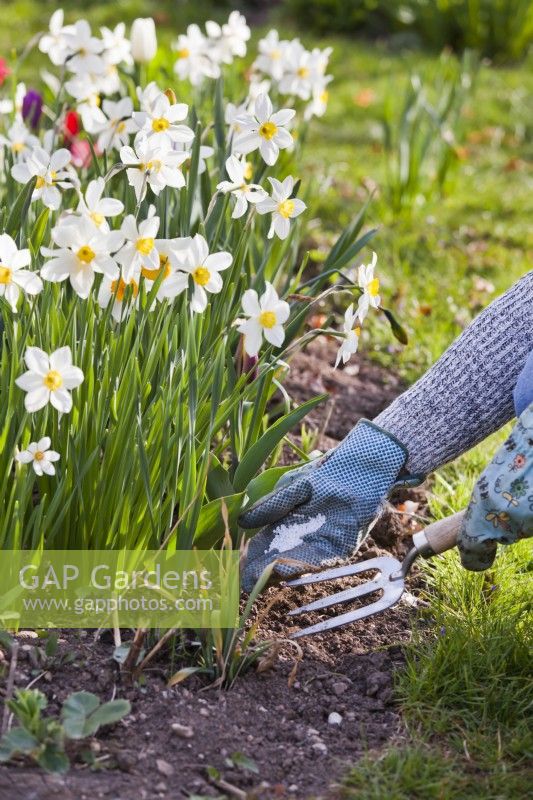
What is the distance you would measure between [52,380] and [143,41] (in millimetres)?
1501

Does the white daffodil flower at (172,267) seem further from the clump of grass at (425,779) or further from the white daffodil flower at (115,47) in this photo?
the white daffodil flower at (115,47)

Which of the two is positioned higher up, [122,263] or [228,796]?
[122,263]

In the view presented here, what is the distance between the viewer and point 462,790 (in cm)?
151

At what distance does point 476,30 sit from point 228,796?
223 inches

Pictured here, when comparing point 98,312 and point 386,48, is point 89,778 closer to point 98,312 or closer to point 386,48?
point 98,312

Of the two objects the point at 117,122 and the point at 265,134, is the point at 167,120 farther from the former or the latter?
the point at 117,122

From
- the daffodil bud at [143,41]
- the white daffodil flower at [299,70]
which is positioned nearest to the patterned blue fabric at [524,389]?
the white daffodil flower at [299,70]

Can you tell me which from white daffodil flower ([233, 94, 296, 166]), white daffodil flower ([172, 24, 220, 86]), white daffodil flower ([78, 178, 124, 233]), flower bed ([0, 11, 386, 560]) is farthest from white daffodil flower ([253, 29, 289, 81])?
white daffodil flower ([78, 178, 124, 233])

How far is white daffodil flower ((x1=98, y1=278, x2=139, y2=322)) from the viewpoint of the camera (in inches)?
62.8

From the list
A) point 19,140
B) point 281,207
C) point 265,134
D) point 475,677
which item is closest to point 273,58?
point 19,140

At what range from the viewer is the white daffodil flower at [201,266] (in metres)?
1.50

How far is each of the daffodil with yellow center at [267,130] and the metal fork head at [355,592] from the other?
763 millimetres

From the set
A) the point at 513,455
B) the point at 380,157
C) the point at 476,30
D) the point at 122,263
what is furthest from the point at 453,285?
the point at 476,30

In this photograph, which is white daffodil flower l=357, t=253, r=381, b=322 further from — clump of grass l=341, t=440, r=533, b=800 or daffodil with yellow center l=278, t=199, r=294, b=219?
clump of grass l=341, t=440, r=533, b=800
